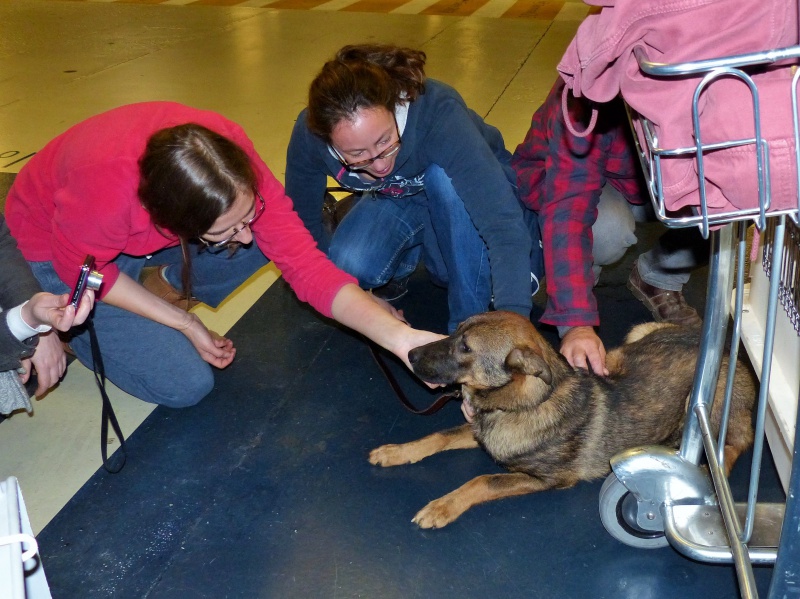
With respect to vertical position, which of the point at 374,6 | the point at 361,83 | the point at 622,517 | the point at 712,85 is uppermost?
the point at 712,85

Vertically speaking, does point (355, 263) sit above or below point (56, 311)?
below

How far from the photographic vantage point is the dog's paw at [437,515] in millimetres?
2398

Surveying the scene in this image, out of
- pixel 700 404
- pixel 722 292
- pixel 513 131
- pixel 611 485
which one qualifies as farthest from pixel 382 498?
pixel 513 131

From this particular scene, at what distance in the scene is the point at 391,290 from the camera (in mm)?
3682

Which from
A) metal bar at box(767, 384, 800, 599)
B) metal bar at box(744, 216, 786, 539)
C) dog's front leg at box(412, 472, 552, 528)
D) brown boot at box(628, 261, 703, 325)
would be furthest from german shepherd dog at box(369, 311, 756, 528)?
metal bar at box(767, 384, 800, 599)

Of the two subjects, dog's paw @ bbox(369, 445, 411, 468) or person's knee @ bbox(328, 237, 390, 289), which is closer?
dog's paw @ bbox(369, 445, 411, 468)

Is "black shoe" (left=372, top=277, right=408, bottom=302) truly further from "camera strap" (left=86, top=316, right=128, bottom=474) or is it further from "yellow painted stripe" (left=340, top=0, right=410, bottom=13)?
"yellow painted stripe" (left=340, top=0, right=410, bottom=13)

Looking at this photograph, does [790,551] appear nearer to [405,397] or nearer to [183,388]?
[405,397]

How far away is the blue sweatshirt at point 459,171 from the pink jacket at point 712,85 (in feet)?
4.54

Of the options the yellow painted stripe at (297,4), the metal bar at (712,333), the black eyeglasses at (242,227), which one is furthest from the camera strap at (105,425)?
the yellow painted stripe at (297,4)

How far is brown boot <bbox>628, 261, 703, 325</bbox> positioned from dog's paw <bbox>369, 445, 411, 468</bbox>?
1342 mm

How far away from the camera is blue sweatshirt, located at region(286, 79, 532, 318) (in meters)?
2.73

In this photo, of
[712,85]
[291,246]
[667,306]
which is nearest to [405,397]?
[291,246]

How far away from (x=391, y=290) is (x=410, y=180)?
721mm
